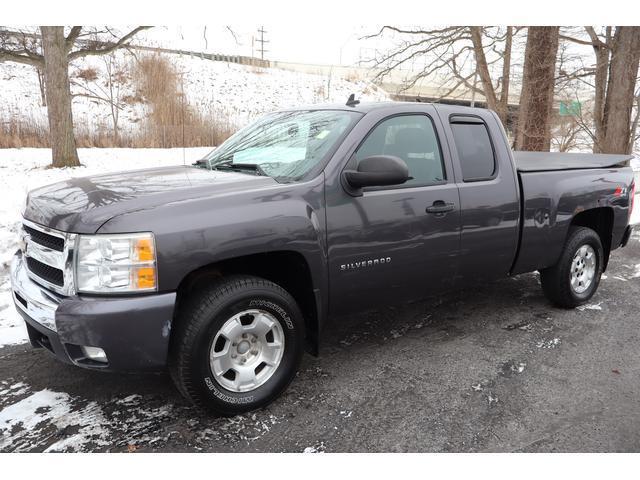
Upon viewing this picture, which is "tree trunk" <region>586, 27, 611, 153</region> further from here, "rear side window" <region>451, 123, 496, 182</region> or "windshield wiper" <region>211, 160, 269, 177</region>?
"windshield wiper" <region>211, 160, 269, 177</region>

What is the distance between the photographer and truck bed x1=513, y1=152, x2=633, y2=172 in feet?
15.1

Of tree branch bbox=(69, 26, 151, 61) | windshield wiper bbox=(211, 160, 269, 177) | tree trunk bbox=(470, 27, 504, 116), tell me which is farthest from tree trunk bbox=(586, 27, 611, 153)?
→ windshield wiper bbox=(211, 160, 269, 177)

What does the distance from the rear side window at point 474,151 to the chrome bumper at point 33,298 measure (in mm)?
2992

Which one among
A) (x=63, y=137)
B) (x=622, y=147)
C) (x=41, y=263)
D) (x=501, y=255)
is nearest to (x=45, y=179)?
(x=63, y=137)

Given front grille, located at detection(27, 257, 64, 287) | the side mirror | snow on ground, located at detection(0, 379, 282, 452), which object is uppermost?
the side mirror

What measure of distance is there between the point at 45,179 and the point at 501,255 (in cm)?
868

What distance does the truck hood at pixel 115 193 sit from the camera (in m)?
2.69

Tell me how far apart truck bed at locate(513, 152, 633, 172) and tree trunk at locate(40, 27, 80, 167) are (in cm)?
922

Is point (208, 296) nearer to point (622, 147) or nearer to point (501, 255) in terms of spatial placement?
point (501, 255)

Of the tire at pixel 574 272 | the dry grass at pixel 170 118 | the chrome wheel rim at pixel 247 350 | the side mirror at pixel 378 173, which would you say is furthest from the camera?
the dry grass at pixel 170 118

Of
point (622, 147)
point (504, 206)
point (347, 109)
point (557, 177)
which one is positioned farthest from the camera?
point (622, 147)

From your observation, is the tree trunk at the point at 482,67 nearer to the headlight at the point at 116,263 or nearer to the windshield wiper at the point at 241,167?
the windshield wiper at the point at 241,167

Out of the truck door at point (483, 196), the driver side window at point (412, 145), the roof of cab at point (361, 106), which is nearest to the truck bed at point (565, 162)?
the truck door at point (483, 196)

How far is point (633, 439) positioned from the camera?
9.34ft
